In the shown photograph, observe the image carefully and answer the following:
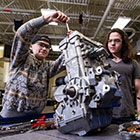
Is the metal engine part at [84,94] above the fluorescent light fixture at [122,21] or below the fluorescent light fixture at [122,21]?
below

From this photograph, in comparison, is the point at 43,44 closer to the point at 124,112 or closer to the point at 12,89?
the point at 12,89

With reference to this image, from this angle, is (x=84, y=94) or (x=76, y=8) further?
(x=76, y=8)

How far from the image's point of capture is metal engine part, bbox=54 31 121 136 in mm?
863

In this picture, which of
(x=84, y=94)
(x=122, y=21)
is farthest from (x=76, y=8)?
(x=84, y=94)

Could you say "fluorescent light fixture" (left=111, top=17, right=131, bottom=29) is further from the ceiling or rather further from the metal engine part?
the metal engine part

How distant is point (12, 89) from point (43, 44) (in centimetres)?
55

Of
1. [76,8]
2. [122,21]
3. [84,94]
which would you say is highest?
[76,8]

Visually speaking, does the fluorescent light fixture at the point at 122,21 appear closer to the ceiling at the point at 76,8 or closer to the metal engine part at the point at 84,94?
the ceiling at the point at 76,8

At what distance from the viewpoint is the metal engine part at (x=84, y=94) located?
86cm

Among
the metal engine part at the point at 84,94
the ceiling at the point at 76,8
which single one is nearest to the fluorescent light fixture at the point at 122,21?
the ceiling at the point at 76,8

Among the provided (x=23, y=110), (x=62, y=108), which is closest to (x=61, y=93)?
(x=62, y=108)

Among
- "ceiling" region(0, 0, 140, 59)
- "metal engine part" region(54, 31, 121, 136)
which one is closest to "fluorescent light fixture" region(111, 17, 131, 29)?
"ceiling" region(0, 0, 140, 59)

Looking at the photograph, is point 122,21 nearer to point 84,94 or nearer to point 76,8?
point 76,8

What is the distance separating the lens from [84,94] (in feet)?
2.85
